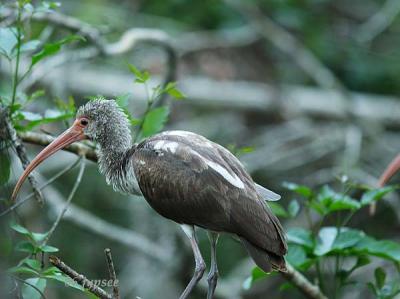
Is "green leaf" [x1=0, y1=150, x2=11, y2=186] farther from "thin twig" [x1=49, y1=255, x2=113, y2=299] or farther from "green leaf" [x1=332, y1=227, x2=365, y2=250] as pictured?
"green leaf" [x1=332, y1=227, x2=365, y2=250]

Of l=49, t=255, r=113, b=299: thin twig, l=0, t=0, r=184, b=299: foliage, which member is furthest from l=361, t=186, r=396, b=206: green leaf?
l=49, t=255, r=113, b=299: thin twig

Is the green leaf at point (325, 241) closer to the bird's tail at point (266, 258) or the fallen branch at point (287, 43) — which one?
the bird's tail at point (266, 258)

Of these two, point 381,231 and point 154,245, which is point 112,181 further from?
point 381,231

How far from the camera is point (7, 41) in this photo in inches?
199

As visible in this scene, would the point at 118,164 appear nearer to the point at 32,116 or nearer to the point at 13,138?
the point at 32,116

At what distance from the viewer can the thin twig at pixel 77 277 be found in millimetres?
4129

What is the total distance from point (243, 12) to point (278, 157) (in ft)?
6.48

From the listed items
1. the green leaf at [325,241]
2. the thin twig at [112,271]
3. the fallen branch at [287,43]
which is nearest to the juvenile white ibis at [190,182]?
the green leaf at [325,241]

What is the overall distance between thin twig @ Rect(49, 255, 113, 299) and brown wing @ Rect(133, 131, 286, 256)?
97cm

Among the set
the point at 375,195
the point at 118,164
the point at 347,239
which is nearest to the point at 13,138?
the point at 118,164

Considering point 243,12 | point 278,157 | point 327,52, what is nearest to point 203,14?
point 243,12

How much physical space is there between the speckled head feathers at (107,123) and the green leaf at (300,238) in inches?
47.3

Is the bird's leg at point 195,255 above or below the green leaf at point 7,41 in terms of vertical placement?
below

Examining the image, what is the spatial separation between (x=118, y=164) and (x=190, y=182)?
0.60 meters
